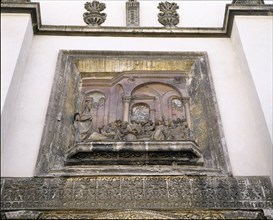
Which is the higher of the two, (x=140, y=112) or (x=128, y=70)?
(x=128, y=70)

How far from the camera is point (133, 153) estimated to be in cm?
580

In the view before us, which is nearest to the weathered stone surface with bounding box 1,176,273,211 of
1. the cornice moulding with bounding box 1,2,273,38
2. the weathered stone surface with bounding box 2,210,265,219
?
the weathered stone surface with bounding box 2,210,265,219

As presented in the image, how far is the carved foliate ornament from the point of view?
7.93 metres

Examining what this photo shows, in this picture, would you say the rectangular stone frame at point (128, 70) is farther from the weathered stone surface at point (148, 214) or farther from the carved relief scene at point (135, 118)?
the weathered stone surface at point (148, 214)

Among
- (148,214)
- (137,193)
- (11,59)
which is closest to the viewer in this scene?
(148,214)

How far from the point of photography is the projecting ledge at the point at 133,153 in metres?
5.75

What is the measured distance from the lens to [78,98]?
693 centimetres

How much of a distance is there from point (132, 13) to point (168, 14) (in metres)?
0.64

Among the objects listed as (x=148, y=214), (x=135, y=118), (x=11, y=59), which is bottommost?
(x=148, y=214)

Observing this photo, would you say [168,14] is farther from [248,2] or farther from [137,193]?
[137,193]

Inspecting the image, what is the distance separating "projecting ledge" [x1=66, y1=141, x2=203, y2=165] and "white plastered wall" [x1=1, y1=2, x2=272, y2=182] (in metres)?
0.53

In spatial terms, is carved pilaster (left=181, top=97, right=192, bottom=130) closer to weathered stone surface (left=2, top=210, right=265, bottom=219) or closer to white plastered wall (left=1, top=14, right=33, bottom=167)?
weathered stone surface (left=2, top=210, right=265, bottom=219)

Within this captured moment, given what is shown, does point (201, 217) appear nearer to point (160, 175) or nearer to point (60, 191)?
Result: point (160, 175)

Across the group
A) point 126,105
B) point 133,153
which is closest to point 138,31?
point 126,105
